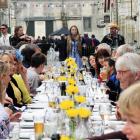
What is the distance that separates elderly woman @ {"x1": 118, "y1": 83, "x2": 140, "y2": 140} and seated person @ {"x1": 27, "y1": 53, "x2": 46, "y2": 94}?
20.8 feet

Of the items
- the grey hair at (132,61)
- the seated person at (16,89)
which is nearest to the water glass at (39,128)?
the grey hair at (132,61)

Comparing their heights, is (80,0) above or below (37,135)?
above

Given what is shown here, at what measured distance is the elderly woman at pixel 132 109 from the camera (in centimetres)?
309

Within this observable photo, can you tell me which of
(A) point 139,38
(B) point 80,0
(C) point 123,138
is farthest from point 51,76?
(B) point 80,0

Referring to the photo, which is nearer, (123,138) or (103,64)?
(123,138)

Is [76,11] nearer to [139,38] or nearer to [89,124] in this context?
[139,38]

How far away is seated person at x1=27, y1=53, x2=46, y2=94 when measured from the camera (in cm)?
952

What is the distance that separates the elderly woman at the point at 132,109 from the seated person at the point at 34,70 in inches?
249

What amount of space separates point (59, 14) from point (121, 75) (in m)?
64.5

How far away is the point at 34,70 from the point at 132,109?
22.0 ft

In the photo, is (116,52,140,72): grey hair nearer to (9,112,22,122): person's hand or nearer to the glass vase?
(9,112,22,122): person's hand

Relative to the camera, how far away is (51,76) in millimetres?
10719

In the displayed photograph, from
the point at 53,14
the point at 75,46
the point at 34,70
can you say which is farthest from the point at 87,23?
the point at 34,70

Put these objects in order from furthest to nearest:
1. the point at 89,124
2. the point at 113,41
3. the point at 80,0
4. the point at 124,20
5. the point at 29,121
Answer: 1. the point at 80,0
2. the point at 124,20
3. the point at 113,41
4. the point at 29,121
5. the point at 89,124
